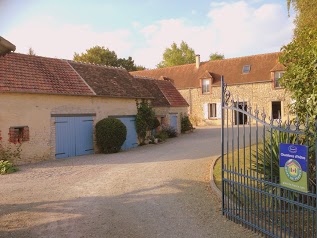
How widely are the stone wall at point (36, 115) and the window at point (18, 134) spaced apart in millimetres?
131

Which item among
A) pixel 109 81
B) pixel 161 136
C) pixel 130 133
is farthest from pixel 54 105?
pixel 161 136

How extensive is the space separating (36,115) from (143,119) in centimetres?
702

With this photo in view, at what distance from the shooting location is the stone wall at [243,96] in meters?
31.5

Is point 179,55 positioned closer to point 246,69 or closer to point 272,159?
point 246,69

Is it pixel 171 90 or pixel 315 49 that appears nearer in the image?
pixel 315 49

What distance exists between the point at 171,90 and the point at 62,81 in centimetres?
1274

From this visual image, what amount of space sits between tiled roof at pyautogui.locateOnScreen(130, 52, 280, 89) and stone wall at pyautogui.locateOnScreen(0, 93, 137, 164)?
2159 cm

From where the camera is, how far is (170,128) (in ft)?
76.4

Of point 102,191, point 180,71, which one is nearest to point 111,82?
point 102,191

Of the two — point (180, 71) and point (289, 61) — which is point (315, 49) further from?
point (180, 71)

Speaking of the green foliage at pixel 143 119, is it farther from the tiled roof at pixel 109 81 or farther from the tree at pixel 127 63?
the tree at pixel 127 63

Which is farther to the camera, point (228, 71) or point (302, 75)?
point (228, 71)

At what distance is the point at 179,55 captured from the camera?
54.8 metres

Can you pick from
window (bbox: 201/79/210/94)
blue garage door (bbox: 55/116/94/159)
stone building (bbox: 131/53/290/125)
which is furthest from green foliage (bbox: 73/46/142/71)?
blue garage door (bbox: 55/116/94/159)
